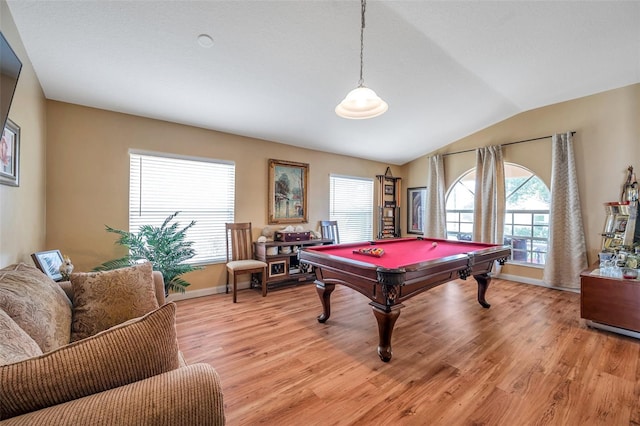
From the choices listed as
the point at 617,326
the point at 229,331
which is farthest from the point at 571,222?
the point at 229,331

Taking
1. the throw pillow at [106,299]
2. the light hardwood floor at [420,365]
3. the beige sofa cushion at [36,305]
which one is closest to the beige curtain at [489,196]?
the light hardwood floor at [420,365]

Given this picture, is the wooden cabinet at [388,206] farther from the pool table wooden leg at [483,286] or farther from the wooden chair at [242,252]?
the wooden chair at [242,252]

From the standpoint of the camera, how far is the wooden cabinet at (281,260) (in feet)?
13.5

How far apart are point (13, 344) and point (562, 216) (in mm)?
5870

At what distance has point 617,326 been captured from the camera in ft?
8.82

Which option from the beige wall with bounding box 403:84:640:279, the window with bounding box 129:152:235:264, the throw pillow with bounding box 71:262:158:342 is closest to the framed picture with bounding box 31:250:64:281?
the throw pillow with bounding box 71:262:158:342

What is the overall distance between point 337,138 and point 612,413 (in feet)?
14.1

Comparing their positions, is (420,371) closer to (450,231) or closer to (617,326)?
(617,326)

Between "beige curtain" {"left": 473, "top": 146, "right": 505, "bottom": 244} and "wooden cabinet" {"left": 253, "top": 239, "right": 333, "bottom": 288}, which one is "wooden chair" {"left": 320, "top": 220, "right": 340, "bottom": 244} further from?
"beige curtain" {"left": 473, "top": 146, "right": 505, "bottom": 244}

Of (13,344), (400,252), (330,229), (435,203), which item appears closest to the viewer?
(13,344)

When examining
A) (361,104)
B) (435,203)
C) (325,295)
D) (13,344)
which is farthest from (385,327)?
(435,203)

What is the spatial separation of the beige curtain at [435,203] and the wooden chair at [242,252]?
12.3 feet

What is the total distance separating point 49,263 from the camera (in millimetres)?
2330

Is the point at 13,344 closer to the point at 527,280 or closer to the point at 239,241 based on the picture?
the point at 239,241
